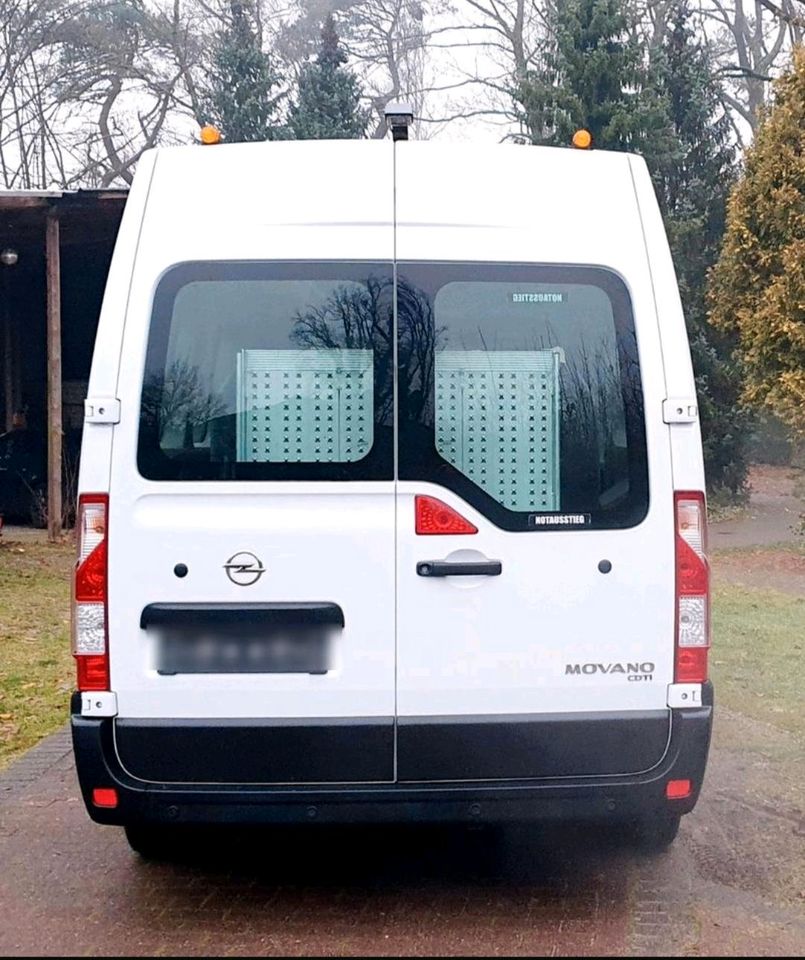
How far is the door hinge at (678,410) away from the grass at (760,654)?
3.33 m

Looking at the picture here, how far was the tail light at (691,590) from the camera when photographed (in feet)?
11.5

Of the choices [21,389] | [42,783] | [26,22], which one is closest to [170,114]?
[26,22]

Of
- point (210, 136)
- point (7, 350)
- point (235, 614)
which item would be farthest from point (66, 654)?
point (7, 350)

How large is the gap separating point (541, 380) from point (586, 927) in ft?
5.96

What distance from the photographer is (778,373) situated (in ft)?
43.4

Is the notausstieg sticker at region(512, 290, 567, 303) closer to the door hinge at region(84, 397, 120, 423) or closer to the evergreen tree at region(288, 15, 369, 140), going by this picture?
the door hinge at region(84, 397, 120, 423)

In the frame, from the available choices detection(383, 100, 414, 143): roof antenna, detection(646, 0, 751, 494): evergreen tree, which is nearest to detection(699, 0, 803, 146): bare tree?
detection(646, 0, 751, 494): evergreen tree

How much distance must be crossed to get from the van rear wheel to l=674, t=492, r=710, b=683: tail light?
0.98m

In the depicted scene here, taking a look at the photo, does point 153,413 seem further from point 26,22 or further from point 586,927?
point 26,22

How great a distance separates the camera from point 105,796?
3.51 metres

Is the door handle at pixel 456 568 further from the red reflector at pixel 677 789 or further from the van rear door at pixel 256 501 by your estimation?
the red reflector at pixel 677 789

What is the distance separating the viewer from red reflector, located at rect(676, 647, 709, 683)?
3.52 m

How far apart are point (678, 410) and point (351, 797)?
5.14 feet

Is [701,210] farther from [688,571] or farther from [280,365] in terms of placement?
[280,365]
